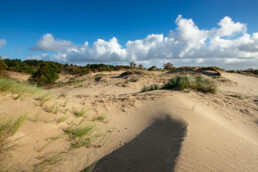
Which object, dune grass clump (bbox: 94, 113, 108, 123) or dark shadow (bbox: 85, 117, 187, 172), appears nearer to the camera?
dark shadow (bbox: 85, 117, 187, 172)

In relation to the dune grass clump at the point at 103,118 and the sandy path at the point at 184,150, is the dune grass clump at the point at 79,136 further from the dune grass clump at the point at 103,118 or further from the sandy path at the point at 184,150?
the dune grass clump at the point at 103,118

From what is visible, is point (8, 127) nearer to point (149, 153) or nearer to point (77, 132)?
point (77, 132)

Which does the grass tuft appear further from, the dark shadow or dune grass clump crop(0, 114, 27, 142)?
dune grass clump crop(0, 114, 27, 142)

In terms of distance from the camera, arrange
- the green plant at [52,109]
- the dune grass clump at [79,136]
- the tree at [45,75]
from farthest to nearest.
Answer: the tree at [45,75], the green plant at [52,109], the dune grass clump at [79,136]

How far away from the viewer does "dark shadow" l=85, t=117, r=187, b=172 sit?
7.31ft

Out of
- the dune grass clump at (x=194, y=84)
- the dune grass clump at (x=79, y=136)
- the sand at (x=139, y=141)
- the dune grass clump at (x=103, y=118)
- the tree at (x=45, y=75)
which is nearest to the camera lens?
the sand at (x=139, y=141)

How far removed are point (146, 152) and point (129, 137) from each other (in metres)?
0.76

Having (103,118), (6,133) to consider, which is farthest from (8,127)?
(103,118)

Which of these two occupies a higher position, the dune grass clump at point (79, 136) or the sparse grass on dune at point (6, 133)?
the sparse grass on dune at point (6, 133)

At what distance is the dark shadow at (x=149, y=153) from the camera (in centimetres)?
223

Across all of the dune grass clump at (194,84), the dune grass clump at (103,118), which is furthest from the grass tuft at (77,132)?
the dune grass clump at (194,84)

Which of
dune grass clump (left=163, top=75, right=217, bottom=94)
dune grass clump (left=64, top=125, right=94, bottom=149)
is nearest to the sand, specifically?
dune grass clump (left=64, top=125, right=94, bottom=149)

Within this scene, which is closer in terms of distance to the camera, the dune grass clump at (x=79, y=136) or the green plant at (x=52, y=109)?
the dune grass clump at (x=79, y=136)

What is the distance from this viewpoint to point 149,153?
262 centimetres
